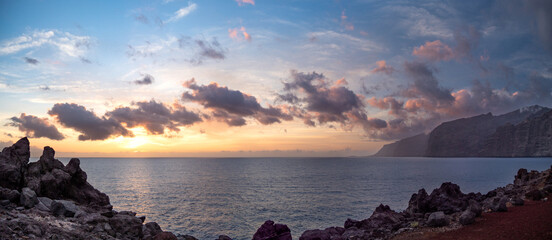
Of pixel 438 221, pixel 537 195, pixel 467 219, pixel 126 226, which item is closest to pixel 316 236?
pixel 438 221

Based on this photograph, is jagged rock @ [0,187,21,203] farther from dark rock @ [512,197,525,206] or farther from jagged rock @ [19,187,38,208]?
dark rock @ [512,197,525,206]

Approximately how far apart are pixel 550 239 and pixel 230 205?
50399mm

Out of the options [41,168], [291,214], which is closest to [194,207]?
[291,214]

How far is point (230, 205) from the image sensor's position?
61.1 m

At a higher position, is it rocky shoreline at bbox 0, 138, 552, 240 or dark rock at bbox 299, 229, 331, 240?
rocky shoreline at bbox 0, 138, 552, 240

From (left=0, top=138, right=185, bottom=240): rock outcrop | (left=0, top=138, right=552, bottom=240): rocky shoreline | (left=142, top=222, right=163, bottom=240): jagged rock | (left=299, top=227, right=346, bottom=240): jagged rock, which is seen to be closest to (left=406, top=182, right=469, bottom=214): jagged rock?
(left=0, top=138, right=552, bottom=240): rocky shoreline

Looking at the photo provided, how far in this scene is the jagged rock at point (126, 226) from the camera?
1012 inches

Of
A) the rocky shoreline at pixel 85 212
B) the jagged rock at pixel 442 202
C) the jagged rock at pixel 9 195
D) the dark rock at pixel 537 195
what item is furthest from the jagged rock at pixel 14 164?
the dark rock at pixel 537 195

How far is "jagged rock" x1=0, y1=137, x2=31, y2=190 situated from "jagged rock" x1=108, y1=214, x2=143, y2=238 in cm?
1021

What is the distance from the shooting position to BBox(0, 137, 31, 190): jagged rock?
2712cm

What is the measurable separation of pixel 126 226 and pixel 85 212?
3.90 m

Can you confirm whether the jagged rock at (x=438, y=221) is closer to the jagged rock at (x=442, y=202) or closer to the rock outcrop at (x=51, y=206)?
the jagged rock at (x=442, y=202)

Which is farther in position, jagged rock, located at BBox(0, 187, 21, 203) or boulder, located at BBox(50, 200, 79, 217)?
boulder, located at BBox(50, 200, 79, 217)

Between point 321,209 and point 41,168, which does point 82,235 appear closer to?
point 41,168
